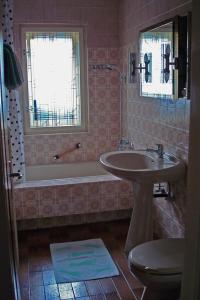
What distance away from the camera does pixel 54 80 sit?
14.2 feet

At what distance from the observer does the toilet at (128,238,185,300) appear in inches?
75.5

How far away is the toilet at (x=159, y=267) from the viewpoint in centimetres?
192

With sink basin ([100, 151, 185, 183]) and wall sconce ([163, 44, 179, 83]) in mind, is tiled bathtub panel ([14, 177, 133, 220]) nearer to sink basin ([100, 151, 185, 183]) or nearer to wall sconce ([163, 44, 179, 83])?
sink basin ([100, 151, 185, 183])

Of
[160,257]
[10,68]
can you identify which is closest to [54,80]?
[10,68]

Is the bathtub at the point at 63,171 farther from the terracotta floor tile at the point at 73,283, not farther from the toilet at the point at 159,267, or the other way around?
the toilet at the point at 159,267

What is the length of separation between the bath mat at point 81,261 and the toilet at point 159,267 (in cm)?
58

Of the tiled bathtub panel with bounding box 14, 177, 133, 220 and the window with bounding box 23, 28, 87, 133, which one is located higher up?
the window with bounding box 23, 28, 87, 133

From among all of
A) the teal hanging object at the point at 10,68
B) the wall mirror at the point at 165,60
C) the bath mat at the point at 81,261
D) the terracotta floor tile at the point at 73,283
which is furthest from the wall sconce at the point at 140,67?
the bath mat at the point at 81,261

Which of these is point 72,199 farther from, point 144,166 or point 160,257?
point 160,257

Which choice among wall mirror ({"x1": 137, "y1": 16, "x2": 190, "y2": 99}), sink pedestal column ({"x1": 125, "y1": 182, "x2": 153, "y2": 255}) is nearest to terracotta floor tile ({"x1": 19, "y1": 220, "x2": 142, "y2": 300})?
sink pedestal column ({"x1": 125, "y1": 182, "x2": 153, "y2": 255})

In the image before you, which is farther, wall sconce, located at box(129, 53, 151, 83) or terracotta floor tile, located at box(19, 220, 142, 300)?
wall sconce, located at box(129, 53, 151, 83)

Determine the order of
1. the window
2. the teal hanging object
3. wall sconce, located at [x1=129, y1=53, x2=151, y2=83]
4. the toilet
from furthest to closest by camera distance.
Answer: the window
wall sconce, located at [x1=129, y1=53, x2=151, y2=83]
the teal hanging object
the toilet

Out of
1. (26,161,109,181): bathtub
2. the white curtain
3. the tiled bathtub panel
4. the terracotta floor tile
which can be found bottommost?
the terracotta floor tile

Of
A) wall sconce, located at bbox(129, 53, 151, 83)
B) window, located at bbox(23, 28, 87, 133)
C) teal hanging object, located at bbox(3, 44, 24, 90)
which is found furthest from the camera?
window, located at bbox(23, 28, 87, 133)
